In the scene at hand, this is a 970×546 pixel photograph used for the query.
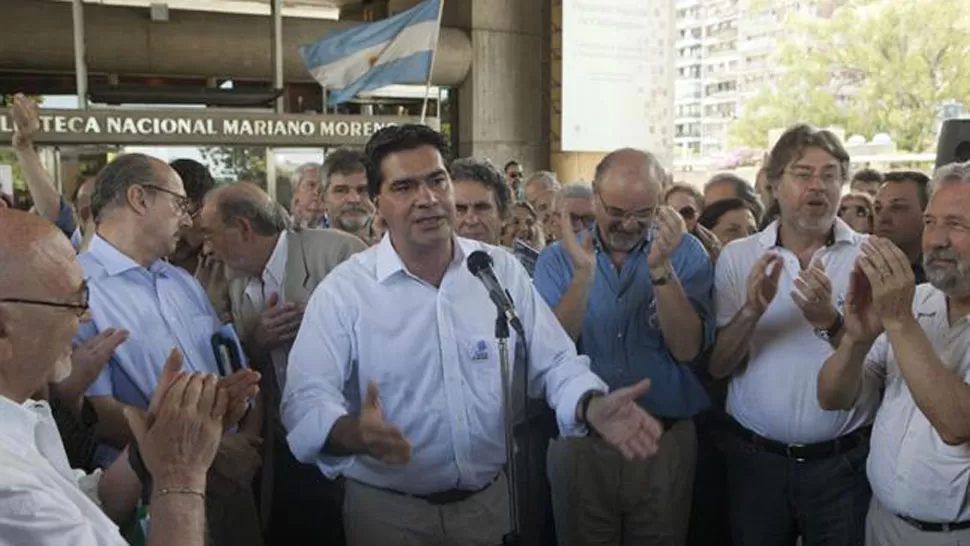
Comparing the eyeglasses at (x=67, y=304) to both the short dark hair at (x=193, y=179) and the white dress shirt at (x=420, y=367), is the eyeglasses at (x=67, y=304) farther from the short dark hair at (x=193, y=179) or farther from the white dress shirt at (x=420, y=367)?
the short dark hair at (x=193, y=179)

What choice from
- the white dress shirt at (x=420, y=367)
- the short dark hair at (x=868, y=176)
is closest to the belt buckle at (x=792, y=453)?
the white dress shirt at (x=420, y=367)

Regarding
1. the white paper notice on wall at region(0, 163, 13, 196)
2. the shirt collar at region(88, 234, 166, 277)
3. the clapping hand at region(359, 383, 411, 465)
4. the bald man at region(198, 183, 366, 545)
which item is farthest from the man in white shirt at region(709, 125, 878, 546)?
the white paper notice on wall at region(0, 163, 13, 196)

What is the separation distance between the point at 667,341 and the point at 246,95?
24.5 ft

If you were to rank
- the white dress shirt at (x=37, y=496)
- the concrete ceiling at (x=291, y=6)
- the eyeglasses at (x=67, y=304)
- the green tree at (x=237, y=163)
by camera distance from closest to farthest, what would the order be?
the white dress shirt at (x=37, y=496), the eyeglasses at (x=67, y=304), the green tree at (x=237, y=163), the concrete ceiling at (x=291, y=6)

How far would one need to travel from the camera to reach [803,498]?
108 inches

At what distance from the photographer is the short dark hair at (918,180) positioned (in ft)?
12.6

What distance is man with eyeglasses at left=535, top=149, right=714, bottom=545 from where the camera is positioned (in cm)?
289

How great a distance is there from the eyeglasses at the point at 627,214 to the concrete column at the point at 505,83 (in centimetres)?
873

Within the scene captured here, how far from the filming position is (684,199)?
464 cm

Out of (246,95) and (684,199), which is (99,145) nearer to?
(246,95)

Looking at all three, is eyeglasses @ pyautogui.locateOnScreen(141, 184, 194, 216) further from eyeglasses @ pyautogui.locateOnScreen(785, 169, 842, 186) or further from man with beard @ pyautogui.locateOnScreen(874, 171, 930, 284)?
man with beard @ pyautogui.locateOnScreen(874, 171, 930, 284)

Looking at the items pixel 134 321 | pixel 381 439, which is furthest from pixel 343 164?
pixel 381 439

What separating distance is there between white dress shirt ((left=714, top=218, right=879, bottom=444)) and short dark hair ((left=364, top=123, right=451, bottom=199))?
1.17 m

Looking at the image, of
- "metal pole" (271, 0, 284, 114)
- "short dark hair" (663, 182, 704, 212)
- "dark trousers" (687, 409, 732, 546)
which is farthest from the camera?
"metal pole" (271, 0, 284, 114)
